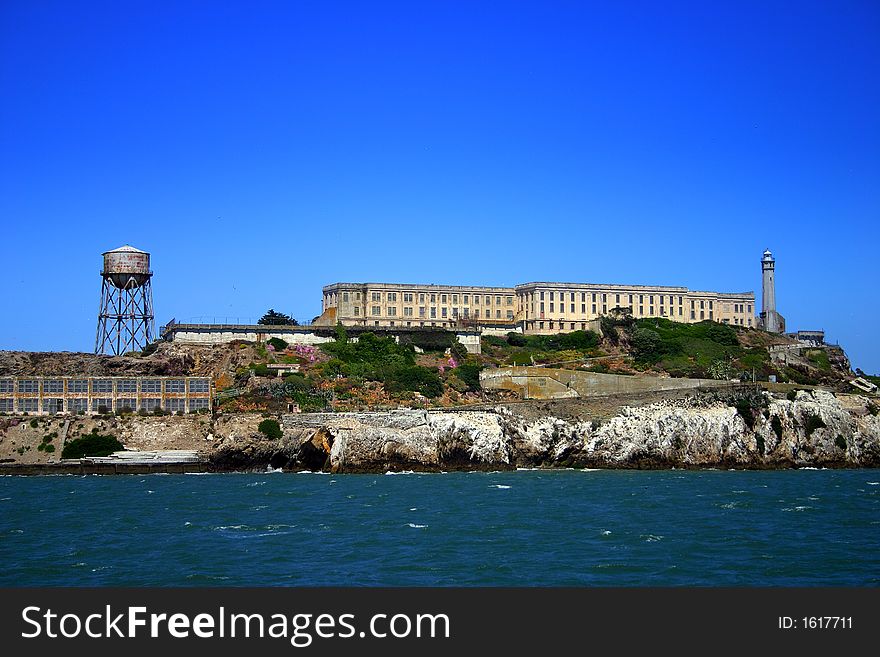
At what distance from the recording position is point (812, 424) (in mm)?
74938

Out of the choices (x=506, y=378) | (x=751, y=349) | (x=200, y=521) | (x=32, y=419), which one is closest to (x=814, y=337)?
(x=751, y=349)

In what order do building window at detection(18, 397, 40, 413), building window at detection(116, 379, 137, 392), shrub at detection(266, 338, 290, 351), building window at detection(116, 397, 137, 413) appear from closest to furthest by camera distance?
building window at detection(18, 397, 40, 413) < building window at detection(116, 397, 137, 413) < building window at detection(116, 379, 137, 392) < shrub at detection(266, 338, 290, 351)

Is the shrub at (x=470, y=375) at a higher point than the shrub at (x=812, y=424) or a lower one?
higher

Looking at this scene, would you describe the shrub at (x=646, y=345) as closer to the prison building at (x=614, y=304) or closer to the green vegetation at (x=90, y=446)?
the prison building at (x=614, y=304)

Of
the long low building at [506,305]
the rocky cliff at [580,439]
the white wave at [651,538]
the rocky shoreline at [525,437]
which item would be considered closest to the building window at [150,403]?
the rocky shoreline at [525,437]

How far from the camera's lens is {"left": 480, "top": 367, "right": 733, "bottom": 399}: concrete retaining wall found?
83.2m

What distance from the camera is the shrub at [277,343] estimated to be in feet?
315

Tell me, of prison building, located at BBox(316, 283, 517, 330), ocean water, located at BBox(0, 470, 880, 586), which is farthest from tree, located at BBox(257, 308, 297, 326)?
ocean water, located at BBox(0, 470, 880, 586)

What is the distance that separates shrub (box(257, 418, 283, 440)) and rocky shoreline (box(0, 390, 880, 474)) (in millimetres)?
347

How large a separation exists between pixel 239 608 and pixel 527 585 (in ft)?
30.7

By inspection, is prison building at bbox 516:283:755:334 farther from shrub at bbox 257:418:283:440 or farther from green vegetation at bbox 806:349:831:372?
shrub at bbox 257:418:283:440

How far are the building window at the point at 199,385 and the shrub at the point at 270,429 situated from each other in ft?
24.8

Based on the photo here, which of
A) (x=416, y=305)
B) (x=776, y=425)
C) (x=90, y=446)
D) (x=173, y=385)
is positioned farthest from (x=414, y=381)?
(x=416, y=305)

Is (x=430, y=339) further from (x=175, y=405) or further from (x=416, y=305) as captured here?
(x=175, y=405)
